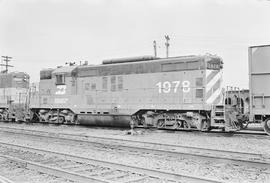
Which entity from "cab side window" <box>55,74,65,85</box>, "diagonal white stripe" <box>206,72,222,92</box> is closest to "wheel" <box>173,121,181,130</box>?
"diagonal white stripe" <box>206,72,222,92</box>

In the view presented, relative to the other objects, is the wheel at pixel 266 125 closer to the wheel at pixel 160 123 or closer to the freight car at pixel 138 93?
the freight car at pixel 138 93

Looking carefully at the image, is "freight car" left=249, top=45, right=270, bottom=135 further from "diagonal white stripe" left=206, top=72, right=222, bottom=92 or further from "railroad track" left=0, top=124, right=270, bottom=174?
"railroad track" left=0, top=124, right=270, bottom=174

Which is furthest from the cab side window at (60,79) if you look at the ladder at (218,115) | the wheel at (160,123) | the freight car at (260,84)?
the freight car at (260,84)

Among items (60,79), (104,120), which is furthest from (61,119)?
(104,120)

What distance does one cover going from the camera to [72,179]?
6.36 m

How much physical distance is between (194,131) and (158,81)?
10.00 feet

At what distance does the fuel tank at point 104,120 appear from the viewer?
17109mm

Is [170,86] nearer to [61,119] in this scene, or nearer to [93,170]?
[61,119]

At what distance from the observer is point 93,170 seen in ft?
23.4

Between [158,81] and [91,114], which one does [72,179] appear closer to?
[158,81]

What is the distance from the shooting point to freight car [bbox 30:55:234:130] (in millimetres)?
14633

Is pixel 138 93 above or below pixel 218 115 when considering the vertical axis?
above

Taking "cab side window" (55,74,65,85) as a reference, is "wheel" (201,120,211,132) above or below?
below

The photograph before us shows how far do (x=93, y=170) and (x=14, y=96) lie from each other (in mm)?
18758
